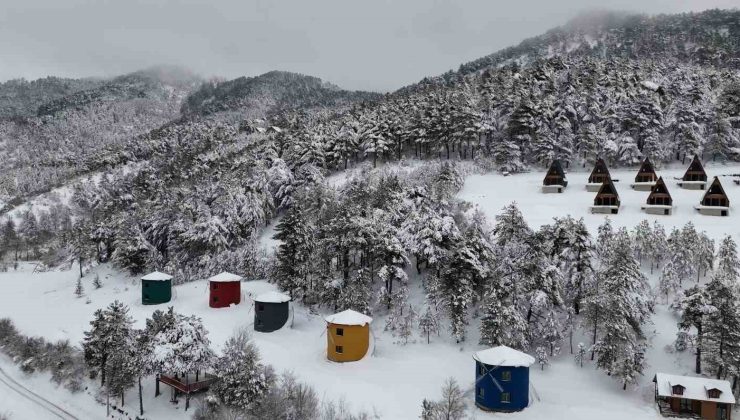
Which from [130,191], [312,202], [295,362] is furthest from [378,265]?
[130,191]

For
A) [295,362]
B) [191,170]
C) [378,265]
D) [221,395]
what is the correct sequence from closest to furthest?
[221,395], [295,362], [378,265], [191,170]

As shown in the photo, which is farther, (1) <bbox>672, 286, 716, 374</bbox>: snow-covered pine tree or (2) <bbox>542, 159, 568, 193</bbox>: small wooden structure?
(2) <bbox>542, 159, 568, 193</bbox>: small wooden structure

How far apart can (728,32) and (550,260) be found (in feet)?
562

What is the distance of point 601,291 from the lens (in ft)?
114

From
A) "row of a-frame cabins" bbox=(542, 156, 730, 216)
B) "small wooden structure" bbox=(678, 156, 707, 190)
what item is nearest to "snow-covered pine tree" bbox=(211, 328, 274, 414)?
"row of a-frame cabins" bbox=(542, 156, 730, 216)

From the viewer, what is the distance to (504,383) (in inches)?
1225

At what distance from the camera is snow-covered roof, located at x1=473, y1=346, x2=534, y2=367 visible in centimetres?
3115

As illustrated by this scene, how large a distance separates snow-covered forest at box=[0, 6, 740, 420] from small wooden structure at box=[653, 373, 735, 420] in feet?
4.99

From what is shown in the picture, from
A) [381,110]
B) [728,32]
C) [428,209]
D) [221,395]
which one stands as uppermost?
[728,32]

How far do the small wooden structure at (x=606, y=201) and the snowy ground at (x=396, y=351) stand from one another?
4.11ft

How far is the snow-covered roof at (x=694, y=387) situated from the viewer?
29.2 metres

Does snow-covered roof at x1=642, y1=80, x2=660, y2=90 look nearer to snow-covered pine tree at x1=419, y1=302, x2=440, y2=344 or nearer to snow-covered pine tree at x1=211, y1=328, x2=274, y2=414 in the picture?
snow-covered pine tree at x1=419, y1=302, x2=440, y2=344

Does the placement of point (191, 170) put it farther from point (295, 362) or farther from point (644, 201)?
point (644, 201)

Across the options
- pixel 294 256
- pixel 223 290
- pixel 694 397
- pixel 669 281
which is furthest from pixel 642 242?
pixel 223 290
